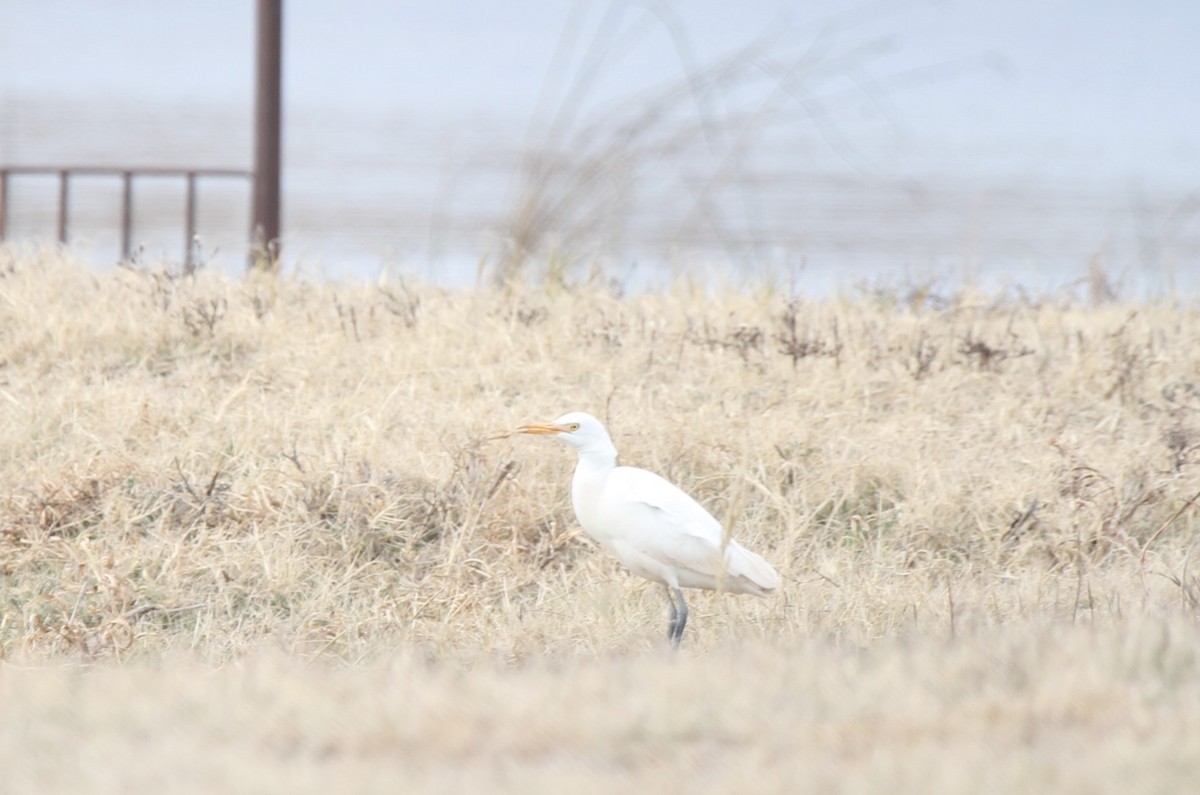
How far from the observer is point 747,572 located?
3.10 m

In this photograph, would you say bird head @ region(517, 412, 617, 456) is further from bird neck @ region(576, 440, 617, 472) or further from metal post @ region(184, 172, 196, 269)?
metal post @ region(184, 172, 196, 269)

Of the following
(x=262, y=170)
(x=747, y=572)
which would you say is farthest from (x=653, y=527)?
(x=262, y=170)

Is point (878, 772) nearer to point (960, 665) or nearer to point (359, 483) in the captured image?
point (960, 665)

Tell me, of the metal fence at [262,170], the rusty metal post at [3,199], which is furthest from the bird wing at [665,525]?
the rusty metal post at [3,199]

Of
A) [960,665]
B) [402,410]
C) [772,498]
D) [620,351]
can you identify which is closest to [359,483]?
[402,410]

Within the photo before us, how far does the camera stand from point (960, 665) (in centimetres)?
142

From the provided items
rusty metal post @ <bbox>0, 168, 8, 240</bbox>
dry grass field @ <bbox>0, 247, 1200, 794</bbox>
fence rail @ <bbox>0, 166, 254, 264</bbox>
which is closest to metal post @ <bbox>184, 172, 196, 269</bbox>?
fence rail @ <bbox>0, 166, 254, 264</bbox>

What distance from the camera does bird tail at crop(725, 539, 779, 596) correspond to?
3088mm

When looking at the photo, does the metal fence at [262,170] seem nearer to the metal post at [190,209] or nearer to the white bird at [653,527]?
the metal post at [190,209]

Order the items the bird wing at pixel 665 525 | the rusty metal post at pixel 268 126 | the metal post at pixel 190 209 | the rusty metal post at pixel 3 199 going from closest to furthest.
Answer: the bird wing at pixel 665 525 < the rusty metal post at pixel 268 126 < the metal post at pixel 190 209 < the rusty metal post at pixel 3 199

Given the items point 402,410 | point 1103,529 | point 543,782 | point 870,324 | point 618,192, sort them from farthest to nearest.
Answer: point 618,192, point 870,324, point 402,410, point 1103,529, point 543,782

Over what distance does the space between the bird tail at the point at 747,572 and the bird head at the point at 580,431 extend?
39 centimetres

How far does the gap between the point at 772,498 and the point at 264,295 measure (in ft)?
10.2

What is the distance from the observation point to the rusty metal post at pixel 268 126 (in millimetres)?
7668
